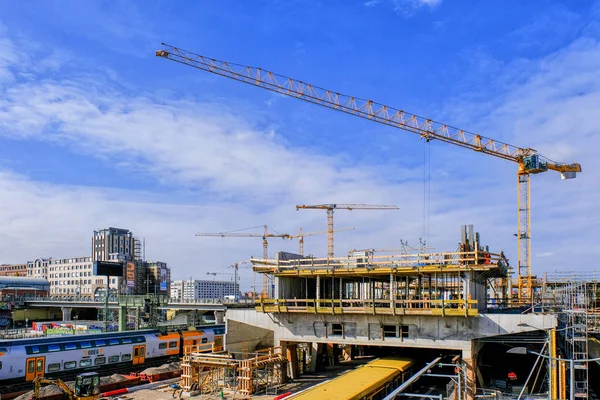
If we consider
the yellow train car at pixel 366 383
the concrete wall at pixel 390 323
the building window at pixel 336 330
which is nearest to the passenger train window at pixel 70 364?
the concrete wall at pixel 390 323

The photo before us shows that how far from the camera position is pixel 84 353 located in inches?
1821

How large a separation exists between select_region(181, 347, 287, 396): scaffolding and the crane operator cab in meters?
6.13

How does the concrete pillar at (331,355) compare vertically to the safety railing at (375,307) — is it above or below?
below

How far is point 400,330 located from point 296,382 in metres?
9.62

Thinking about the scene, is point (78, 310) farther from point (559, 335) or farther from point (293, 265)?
point (559, 335)

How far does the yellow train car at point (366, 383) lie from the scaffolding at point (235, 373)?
7716mm

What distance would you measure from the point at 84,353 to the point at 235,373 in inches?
661

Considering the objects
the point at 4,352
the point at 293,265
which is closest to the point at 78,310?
the point at 4,352

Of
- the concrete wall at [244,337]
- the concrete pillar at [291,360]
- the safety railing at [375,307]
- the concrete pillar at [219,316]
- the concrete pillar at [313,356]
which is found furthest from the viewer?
the concrete pillar at [219,316]

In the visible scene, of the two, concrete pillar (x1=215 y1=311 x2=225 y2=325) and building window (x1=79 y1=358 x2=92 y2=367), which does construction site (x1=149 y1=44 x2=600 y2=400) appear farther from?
concrete pillar (x1=215 y1=311 x2=225 y2=325)

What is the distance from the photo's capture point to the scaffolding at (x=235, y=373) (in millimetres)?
36281

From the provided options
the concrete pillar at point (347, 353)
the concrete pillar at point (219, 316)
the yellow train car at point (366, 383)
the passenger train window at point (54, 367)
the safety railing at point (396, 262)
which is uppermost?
the safety railing at point (396, 262)

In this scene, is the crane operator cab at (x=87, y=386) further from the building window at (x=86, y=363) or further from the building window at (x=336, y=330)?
the building window at (x=336, y=330)

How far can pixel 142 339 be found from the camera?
5344 cm
